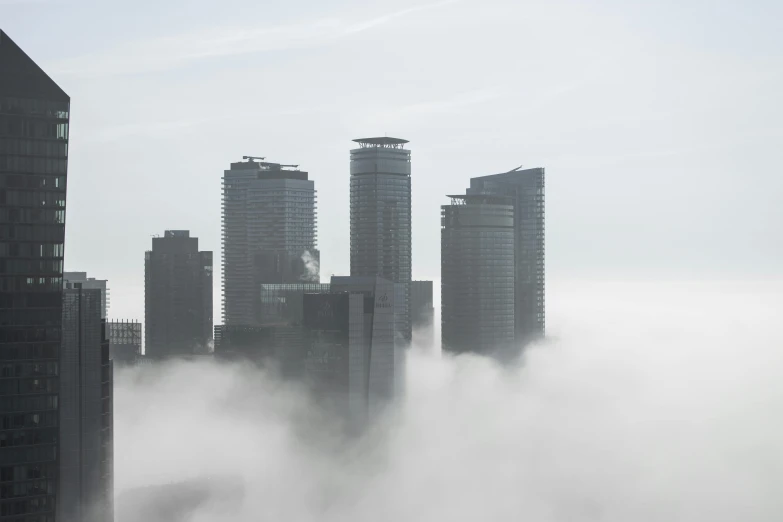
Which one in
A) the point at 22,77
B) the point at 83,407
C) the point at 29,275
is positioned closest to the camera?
the point at 22,77

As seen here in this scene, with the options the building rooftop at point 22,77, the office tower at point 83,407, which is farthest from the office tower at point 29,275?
the office tower at point 83,407

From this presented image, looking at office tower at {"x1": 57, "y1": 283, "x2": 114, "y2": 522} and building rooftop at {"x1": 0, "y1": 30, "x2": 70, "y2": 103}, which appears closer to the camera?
building rooftop at {"x1": 0, "y1": 30, "x2": 70, "y2": 103}

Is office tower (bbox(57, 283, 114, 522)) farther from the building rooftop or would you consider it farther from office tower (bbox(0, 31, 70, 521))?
the building rooftop

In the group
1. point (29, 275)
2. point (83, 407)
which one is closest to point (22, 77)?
point (29, 275)

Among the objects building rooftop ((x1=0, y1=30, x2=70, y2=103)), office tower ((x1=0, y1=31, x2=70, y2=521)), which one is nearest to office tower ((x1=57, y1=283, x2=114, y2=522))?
office tower ((x1=0, y1=31, x2=70, y2=521))

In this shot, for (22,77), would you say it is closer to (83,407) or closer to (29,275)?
(29,275)

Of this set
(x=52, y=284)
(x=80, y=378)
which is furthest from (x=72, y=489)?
(x=52, y=284)
